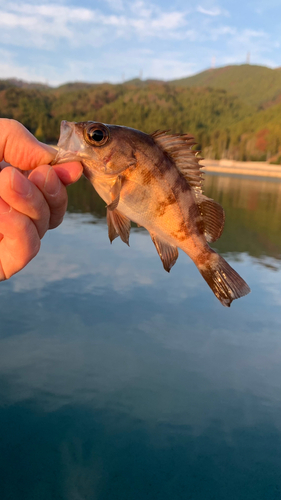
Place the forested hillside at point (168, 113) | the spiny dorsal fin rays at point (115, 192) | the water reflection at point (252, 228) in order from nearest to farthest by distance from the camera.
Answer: the spiny dorsal fin rays at point (115, 192) < the water reflection at point (252, 228) < the forested hillside at point (168, 113)

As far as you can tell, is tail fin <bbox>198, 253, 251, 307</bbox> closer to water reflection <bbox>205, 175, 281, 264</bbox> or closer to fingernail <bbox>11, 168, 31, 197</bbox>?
fingernail <bbox>11, 168, 31, 197</bbox>

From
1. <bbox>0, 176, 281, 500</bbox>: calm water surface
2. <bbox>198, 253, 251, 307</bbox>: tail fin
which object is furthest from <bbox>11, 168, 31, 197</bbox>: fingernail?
<bbox>0, 176, 281, 500</bbox>: calm water surface

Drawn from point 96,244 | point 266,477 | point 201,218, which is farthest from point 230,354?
point 96,244

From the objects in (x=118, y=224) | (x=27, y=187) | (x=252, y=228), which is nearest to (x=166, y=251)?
(x=118, y=224)

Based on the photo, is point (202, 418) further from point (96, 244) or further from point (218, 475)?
point (96, 244)

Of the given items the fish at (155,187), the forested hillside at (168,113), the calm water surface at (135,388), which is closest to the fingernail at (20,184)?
the fish at (155,187)

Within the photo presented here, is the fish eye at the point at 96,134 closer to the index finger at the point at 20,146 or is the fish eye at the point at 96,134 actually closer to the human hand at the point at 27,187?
the human hand at the point at 27,187
